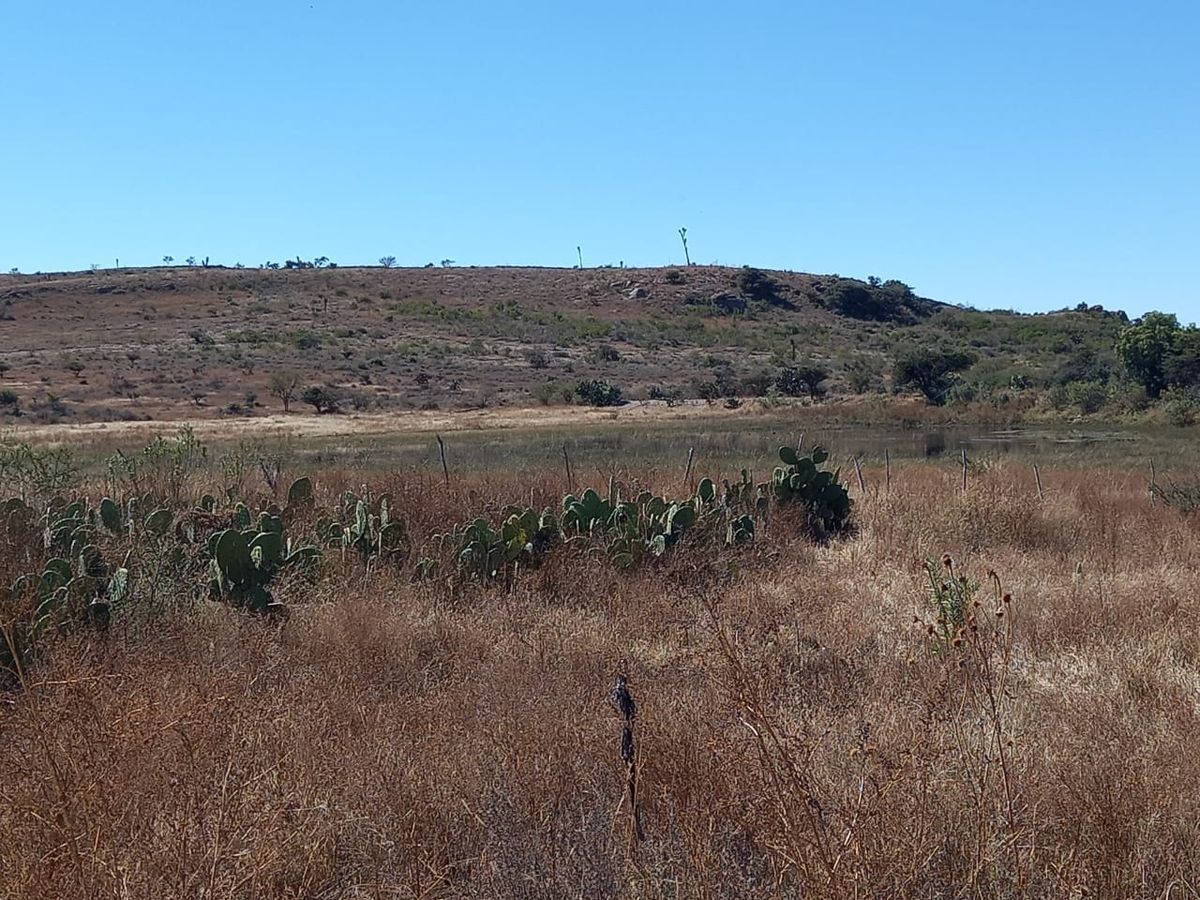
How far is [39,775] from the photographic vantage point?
16.1 feet

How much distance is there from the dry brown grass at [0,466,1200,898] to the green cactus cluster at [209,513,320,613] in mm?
674

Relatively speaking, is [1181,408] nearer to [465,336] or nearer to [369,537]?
[369,537]

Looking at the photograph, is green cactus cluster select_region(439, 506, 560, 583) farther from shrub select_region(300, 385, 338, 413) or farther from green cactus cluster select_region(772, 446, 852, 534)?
shrub select_region(300, 385, 338, 413)

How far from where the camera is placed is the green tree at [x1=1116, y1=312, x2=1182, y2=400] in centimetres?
4494

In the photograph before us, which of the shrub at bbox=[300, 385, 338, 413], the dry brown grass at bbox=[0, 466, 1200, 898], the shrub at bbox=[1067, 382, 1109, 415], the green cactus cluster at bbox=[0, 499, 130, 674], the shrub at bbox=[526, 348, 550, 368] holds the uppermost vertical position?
the shrub at bbox=[526, 348, 550, 368]

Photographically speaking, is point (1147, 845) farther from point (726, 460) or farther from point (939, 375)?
point (939, 375)

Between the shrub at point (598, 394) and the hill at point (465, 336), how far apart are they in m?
0.89

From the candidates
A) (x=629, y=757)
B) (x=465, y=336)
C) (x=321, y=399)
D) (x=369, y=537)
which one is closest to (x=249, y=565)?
(x=369, y=537)

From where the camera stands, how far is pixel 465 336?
69.8m

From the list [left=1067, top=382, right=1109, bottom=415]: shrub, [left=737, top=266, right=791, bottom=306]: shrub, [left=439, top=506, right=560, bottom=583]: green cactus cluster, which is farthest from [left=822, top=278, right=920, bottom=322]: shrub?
[left=439, top=506, right=560, bottom=583]: green cactus cluster

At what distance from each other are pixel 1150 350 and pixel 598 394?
73.2ft

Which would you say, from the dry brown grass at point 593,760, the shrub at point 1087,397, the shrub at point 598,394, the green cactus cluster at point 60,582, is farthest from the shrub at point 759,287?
the dry brown grass at point 593,760

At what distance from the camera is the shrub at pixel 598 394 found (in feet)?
163

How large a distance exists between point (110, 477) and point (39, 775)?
37.9ft
